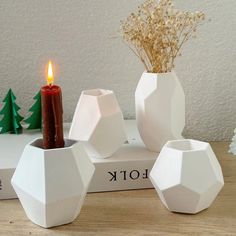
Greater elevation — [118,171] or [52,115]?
[52,115]

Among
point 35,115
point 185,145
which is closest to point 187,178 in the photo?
point 185,145

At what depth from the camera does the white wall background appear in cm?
96

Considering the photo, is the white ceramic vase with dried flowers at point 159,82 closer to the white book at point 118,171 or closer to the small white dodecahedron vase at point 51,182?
the white book at point 118,171

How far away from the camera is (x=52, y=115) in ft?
1.98

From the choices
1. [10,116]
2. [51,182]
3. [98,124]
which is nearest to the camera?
[51,182]

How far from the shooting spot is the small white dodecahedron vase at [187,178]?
0.62 meters

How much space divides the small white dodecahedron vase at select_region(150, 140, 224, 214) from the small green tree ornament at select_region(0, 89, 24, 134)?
1.21 feet

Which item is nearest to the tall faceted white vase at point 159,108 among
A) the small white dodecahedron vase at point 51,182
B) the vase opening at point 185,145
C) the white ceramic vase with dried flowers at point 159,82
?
the white ceramic vase with dried flowers at point 159,82

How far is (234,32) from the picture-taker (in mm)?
977

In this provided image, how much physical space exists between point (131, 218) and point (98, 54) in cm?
45

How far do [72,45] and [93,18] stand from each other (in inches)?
2.9

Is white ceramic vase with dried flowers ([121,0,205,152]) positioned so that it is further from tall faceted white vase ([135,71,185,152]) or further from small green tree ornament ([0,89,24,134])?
small green tree ornament ([0,89,24,134])

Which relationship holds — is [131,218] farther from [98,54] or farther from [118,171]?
[98,54]

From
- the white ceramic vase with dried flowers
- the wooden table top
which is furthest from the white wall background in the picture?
the wooden table top
